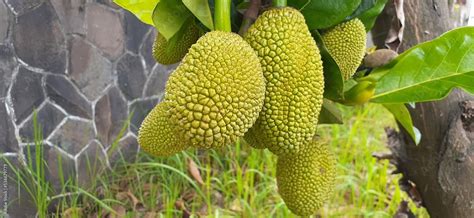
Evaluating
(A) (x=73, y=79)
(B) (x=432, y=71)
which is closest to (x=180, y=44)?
(B) (x=432, y=71)

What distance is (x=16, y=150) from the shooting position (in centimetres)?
191

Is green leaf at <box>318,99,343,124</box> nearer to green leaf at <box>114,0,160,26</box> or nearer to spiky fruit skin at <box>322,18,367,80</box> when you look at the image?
spiky fruit skin at <box>322,18,367,80</box>

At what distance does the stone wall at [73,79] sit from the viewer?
6.22ft

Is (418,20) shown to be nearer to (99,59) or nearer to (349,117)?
(99,59)

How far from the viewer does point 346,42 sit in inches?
23.5

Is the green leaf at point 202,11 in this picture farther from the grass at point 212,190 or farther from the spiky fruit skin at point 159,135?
the grass at point 212,190

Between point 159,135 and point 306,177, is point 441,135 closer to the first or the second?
point 306,177

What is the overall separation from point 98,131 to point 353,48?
5.82 feet

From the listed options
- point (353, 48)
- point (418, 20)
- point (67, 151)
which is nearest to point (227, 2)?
point (353, 48)

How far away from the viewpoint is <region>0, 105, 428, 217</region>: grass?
204 centimetres

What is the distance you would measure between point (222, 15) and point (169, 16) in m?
0.05

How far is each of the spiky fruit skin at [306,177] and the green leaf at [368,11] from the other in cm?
15

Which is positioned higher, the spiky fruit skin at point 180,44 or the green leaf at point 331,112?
the spiky fruit skin at point 180,44

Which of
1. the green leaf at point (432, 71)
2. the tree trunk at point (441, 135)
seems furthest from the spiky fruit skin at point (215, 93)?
the tree trunk at point (441, 135)
